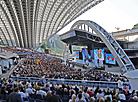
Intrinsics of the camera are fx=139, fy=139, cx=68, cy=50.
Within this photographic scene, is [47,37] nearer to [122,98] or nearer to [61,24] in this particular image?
[61,24]

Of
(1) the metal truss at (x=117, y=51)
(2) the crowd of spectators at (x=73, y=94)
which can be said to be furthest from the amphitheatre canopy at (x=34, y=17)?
(2) the crowd of spectators at (x=73, y=94)

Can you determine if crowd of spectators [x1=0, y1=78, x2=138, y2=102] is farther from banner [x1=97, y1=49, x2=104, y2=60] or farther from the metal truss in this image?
banner [x1=97, y1=49, x2=104, y2=60]

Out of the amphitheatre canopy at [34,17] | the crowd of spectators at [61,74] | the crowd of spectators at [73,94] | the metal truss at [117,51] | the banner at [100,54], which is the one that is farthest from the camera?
the amphitheatre canopy at [34,17]

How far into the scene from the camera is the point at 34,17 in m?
62.0

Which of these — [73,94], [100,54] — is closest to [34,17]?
[100,54]

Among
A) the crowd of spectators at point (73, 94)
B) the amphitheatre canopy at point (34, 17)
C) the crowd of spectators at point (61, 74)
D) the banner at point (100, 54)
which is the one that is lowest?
the crowd of spectators at point (61, 74)

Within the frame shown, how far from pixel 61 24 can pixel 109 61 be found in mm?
56419

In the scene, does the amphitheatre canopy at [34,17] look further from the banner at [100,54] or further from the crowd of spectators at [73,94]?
the crowd of spectators at [73,94]

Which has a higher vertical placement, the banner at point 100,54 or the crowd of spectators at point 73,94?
the banner at point 100,54

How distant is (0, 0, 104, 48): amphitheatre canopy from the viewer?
53322mm

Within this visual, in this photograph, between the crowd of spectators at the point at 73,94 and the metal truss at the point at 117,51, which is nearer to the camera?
the crowd of spectators at the point at 73,94

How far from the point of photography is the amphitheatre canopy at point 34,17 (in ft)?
175

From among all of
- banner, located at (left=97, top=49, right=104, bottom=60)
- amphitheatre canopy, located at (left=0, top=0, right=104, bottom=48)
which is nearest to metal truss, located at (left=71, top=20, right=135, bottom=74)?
banner, located at (left=97, top=49, right=104, bottom=60)

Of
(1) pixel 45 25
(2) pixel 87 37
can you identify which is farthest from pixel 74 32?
(1) pixel 45 25
